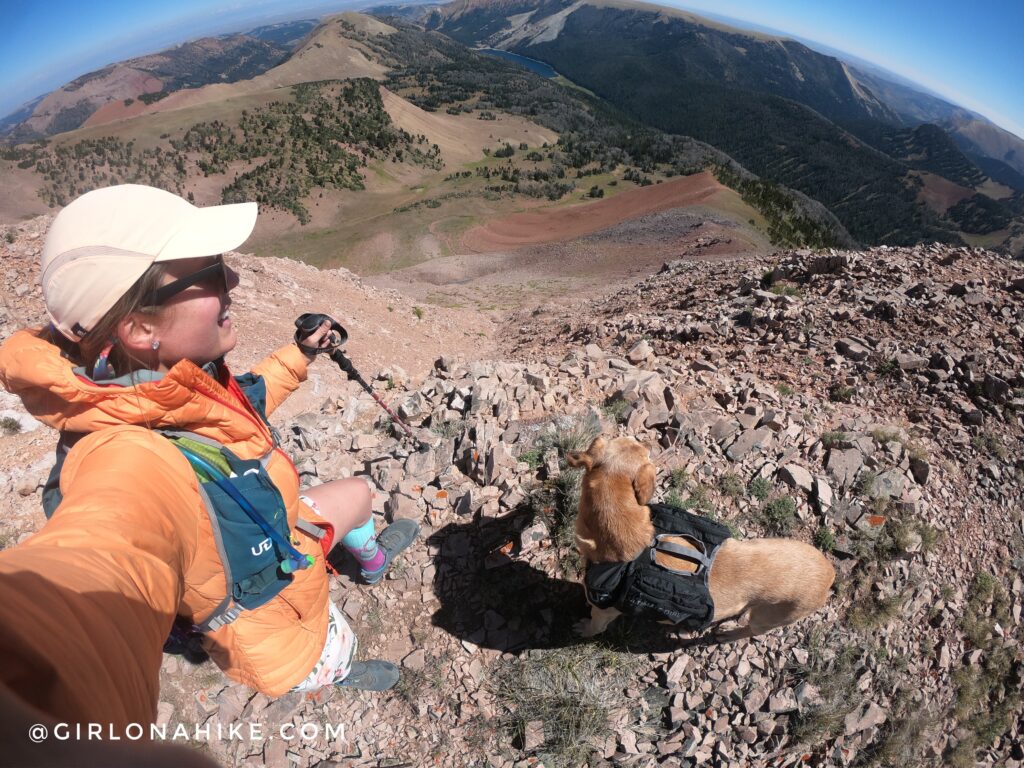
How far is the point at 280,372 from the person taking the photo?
2.64 m

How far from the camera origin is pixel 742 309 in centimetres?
903

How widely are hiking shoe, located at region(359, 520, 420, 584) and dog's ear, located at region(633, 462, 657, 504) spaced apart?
1856 millimetres

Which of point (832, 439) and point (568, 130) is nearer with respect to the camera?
point (832, 439)

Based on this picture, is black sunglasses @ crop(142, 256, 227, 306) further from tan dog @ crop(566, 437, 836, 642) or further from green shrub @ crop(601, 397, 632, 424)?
green shrub @ crop(601, 397, 632, 424)

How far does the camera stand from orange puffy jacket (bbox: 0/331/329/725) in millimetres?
863

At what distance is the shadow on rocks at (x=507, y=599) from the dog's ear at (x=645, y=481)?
1.17 meters

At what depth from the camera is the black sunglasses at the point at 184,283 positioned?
152 cm

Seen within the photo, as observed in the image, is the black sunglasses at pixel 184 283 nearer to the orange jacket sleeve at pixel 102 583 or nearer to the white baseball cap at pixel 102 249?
the white baseball cap at pixel 102 249

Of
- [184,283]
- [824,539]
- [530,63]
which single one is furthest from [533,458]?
[530,63]

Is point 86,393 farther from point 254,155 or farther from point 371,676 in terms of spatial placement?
point 254,155

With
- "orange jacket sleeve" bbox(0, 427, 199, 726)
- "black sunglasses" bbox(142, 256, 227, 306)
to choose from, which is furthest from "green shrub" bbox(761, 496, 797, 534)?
"black sunglasses" bbox(142, 256, 227, 306)

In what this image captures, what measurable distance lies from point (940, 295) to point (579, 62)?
15121 centimetres

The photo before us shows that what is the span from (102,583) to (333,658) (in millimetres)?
1798

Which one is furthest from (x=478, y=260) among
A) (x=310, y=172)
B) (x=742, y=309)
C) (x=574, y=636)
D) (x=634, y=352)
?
(x=310, y=172)
